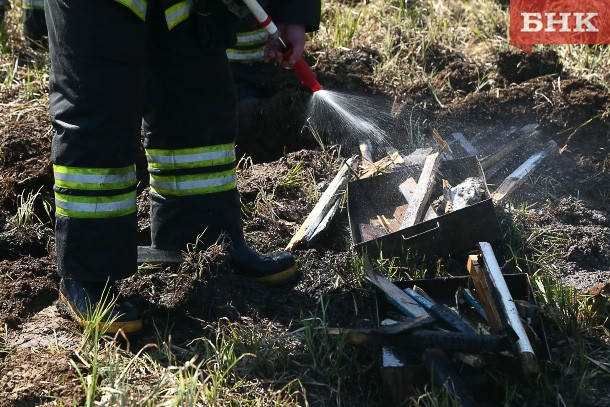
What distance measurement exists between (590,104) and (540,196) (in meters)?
0.88

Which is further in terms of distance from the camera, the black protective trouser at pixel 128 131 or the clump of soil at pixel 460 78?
the clump of soil at pixel 460 78

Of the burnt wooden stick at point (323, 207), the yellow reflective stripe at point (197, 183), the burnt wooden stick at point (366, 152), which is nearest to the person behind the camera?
the yellow reflective stripe at point (197, 183)

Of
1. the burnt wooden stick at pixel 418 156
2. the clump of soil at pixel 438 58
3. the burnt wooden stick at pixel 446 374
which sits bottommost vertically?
the burnt wooden stick at pixel 446 374

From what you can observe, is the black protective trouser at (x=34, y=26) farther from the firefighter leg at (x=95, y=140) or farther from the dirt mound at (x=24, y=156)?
the firefighter leg at (x=95, y=140)

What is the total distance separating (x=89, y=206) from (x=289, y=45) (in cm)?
111

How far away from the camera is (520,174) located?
457 cm

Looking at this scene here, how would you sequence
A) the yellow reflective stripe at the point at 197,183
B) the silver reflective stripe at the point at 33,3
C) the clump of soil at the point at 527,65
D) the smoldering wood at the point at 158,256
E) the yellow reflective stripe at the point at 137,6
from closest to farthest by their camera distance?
the yellow reflective stripe at the point at 137,6 < the yellow reflective stripe at the point at 197,183 < the smoldering wood at the point at 158,256 < the clump of soil at the point at 527,65 < the silver reflective stripe at the point at 33,3

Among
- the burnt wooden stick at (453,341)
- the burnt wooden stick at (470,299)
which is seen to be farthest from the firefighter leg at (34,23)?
the burnt wooden stick at (453,341)

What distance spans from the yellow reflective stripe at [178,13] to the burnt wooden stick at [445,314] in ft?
4.78

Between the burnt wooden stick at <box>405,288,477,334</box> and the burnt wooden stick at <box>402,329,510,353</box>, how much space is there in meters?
0.16

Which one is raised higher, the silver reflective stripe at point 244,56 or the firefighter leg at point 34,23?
the firefighter leg at point 34,23

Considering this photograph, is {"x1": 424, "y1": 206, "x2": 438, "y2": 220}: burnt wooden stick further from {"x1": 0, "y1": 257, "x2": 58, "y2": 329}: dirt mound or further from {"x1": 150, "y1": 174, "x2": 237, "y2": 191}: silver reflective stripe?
{"x1": 0, "y1": 257, "x2": 58, "y2": 329}: dirt mound

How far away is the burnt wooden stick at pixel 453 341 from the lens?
2.96 meters

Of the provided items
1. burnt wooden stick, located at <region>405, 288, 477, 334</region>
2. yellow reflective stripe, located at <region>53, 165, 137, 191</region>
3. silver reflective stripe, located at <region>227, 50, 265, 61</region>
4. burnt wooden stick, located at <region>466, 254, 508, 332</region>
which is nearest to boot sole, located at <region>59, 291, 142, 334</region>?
yellow reflective stripe, located at <region>53, 165, 137, 191</region>
